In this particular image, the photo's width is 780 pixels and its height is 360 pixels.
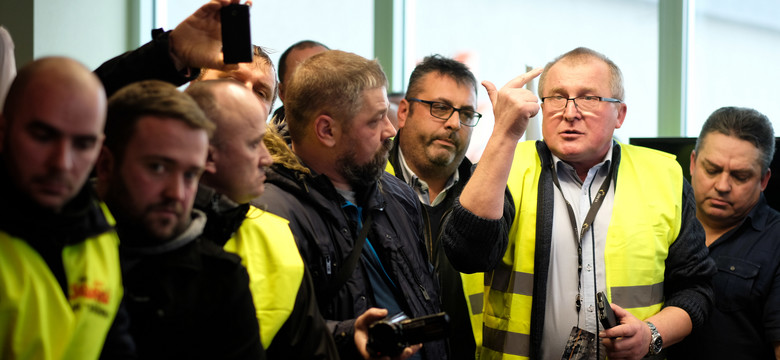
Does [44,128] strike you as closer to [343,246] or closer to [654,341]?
[343,246]

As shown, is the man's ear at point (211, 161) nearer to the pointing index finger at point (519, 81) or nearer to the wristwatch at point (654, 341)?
the pointing index finger at point (519, 81)

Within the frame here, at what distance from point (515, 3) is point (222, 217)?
3.89m

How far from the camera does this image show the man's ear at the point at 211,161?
1393mm

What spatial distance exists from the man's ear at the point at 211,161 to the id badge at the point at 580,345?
1.13 metres

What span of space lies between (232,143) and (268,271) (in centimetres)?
26

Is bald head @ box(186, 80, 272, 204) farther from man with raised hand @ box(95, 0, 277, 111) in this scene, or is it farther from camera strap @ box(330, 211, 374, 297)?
camera strap @ box(330, 211, 374, 297)

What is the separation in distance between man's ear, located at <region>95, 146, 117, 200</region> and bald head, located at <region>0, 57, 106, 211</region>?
0.13m

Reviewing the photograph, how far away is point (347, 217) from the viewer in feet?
6.16

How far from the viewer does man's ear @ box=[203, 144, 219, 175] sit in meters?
1.39

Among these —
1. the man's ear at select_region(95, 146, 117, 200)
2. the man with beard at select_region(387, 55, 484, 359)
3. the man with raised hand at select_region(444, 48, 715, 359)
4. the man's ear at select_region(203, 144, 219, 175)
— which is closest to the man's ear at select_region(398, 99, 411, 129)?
the man with beard at select_region(387, 55, 484, 359)

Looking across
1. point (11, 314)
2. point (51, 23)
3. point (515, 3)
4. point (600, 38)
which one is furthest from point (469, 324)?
point (51, 23)

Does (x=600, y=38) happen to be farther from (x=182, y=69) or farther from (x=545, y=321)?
(x=182, y=69)

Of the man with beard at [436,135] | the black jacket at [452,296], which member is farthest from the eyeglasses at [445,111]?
the black jacket at [452,296]

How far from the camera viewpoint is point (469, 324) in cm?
256
